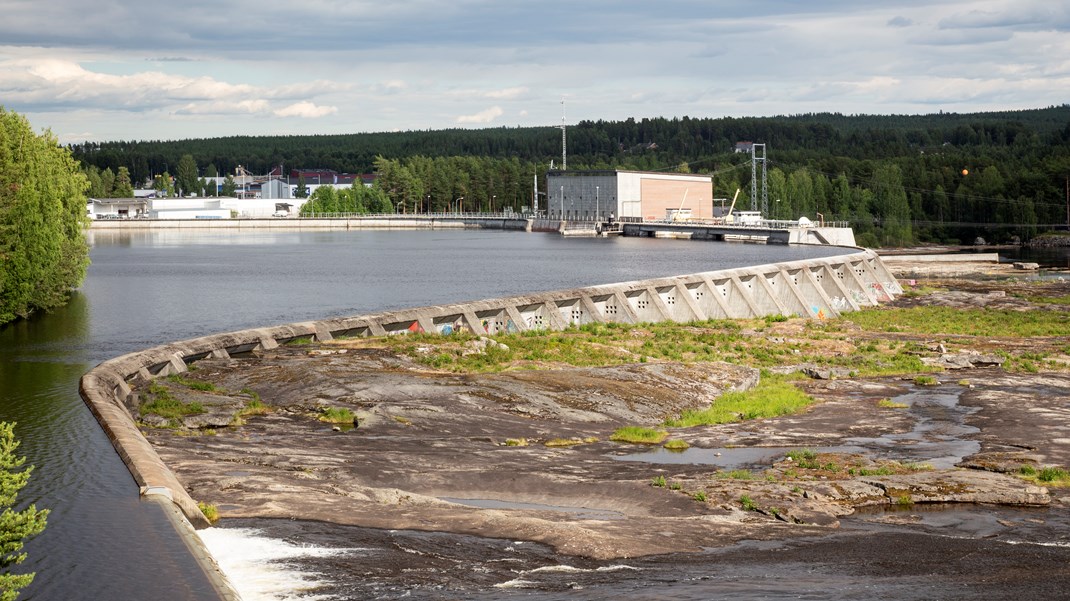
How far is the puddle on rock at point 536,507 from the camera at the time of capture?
23703 millimetres

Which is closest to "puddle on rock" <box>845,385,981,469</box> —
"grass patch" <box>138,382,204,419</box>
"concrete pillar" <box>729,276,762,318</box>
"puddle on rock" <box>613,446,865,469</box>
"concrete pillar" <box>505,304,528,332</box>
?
"puddle on rock" <box>613,446,865,469</box>

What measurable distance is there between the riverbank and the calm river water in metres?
2.36

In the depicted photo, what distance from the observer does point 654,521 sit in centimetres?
2306

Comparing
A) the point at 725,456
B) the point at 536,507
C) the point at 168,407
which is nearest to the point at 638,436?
the point at 725,456

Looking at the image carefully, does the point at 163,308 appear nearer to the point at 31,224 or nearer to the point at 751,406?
the point at 31,224

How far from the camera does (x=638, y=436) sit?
Result: 103ft

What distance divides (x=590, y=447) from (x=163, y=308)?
168 ft

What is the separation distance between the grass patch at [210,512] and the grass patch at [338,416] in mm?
9120

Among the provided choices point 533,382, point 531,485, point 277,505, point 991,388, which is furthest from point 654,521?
point 991,388

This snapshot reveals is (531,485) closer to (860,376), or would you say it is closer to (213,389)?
(213,389)

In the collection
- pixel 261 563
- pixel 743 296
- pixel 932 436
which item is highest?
pixel 261 563

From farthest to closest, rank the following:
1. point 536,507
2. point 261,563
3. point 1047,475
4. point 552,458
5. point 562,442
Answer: point 562,442, point 552,458, point 1047,475, point 536,507, point 261,563

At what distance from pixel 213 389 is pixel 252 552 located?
14982 mm

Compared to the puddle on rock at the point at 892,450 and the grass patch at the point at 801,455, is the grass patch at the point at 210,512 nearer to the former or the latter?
the puddle on rock at the point at 892,450
